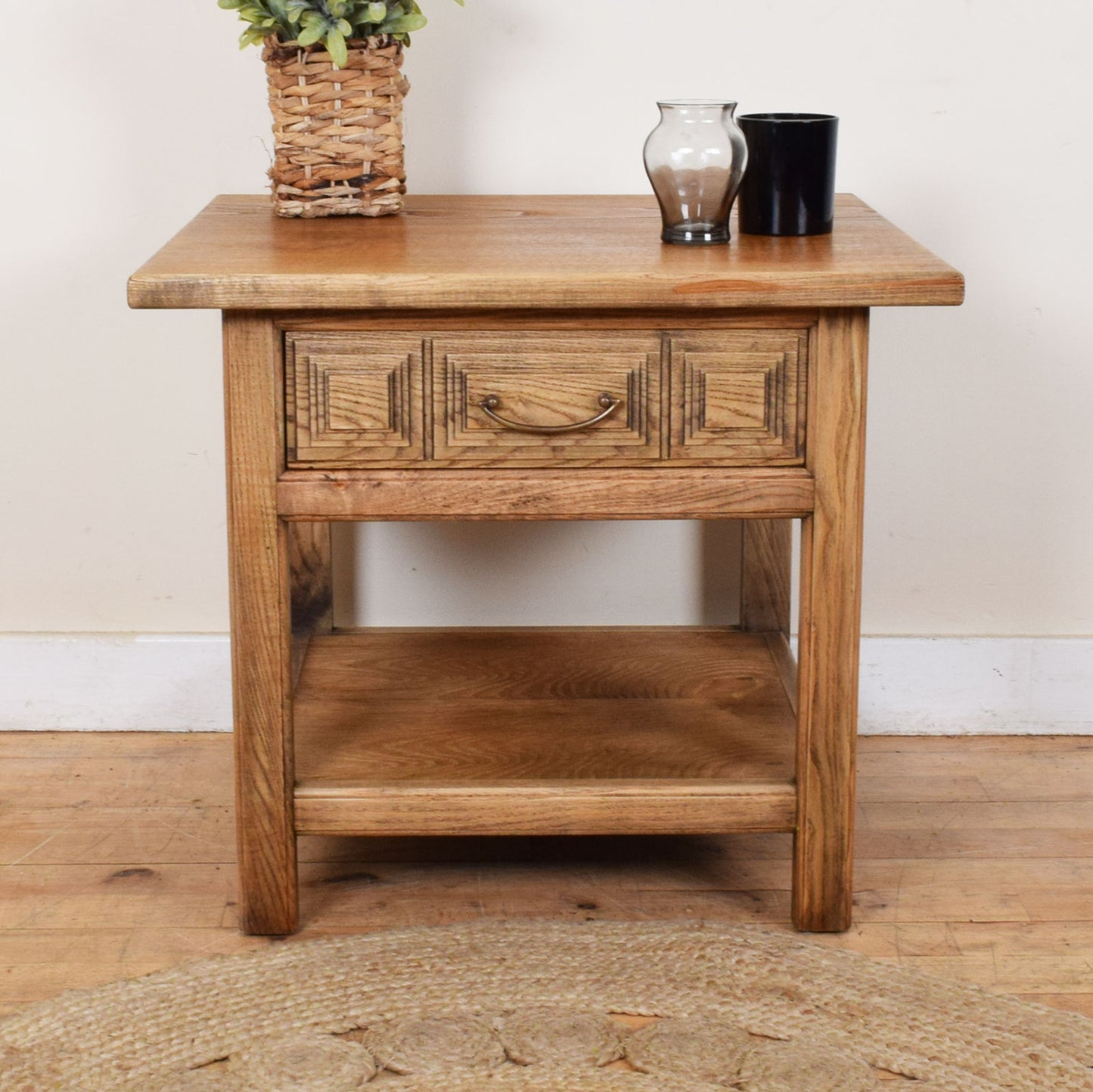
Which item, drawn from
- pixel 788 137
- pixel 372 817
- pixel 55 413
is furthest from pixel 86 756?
pixel 788 137

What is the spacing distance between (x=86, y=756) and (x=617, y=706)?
79 cm

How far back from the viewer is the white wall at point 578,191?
2.05 metres

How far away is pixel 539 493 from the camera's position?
5.06ft

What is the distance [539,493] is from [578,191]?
2.33ft

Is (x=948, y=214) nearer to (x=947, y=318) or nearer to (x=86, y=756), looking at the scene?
(x=947, y=318)

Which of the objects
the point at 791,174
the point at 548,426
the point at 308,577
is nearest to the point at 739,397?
the point at 548,426

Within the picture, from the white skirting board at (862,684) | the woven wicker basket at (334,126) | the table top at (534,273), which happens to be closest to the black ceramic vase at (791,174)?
the table top at (534,273)

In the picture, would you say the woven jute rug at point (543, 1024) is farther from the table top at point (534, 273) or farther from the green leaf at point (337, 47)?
the green leaf at point (337, 47)

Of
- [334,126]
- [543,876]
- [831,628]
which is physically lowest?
[543,876]

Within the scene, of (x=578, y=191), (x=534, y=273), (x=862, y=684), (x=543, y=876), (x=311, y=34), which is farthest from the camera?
(x=862, y=684)

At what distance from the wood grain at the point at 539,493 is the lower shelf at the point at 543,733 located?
306 mm

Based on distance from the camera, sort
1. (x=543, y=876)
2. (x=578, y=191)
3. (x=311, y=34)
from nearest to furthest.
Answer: (x=311, y=34), (x=543, y=876), (x=578, y=191)

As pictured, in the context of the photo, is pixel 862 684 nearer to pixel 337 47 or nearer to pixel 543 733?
pixel 543 733

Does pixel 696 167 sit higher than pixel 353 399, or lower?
higher
